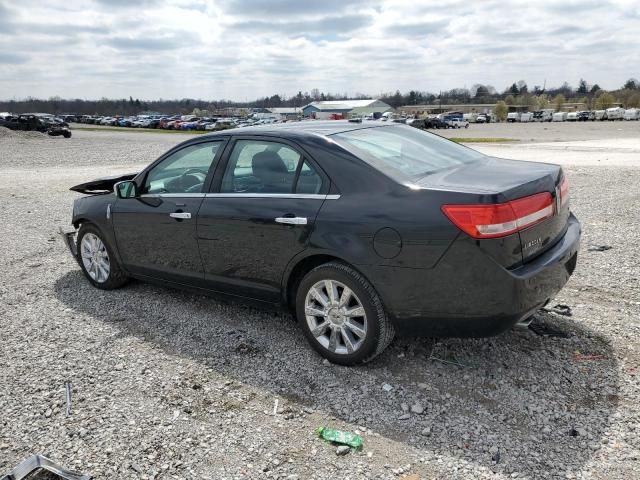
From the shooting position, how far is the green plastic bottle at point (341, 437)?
10.1 ft

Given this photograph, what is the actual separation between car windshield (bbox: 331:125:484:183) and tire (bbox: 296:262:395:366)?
753mm

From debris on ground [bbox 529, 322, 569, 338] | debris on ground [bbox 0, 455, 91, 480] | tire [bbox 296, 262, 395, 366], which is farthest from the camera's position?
debris on ground [bbox 529, 322, 569, 338]

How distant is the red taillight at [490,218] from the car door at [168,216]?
2.21 m

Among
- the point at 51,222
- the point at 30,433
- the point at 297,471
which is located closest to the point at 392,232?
the point at 297,471

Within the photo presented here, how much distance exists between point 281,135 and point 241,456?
2343 millimetres

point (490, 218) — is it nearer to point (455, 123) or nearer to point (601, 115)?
point (455, 123)

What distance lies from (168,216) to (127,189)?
26.0 inches

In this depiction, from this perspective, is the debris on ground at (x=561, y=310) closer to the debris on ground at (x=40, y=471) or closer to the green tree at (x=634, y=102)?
the debris on ground at (x=40, y=471)

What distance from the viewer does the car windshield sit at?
12.4ft

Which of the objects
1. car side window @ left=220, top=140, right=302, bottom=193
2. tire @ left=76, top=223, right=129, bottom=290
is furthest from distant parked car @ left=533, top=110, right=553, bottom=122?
car side window @ left=220, top=140, right=302, bottom=193

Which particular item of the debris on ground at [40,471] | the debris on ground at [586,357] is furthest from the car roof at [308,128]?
the debris on ground at [40,471]

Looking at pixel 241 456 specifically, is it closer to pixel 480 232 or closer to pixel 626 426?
pixel 480 232

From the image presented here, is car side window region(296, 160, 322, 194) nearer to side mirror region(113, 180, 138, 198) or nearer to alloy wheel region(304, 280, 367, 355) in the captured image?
alloy wheel region(304, 280, 367, 355)

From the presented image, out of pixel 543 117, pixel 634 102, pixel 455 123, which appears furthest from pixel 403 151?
pixel 634 102
